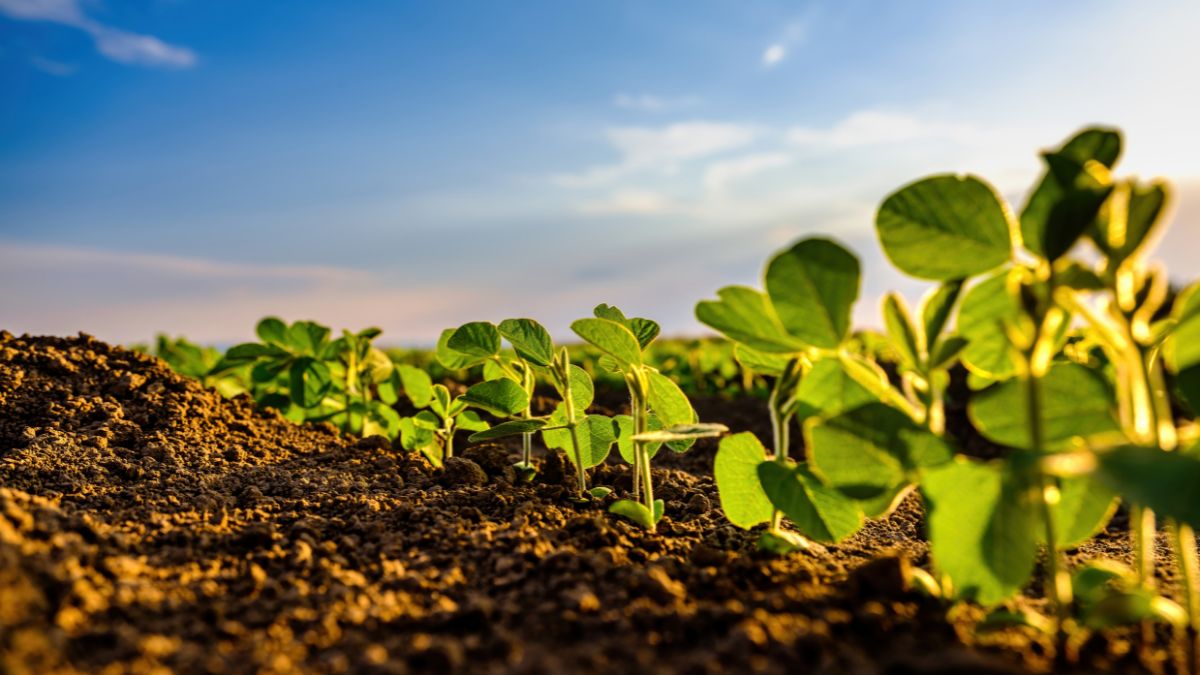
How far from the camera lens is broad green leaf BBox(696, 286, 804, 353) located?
5.42 ft

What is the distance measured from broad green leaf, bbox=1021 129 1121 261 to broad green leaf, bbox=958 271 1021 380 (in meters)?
0.20

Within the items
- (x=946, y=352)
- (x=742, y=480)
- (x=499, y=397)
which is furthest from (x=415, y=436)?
(x=946, y=352)

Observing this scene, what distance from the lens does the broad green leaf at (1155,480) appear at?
104 cm

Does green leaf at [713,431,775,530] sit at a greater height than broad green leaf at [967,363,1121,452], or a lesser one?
lesser

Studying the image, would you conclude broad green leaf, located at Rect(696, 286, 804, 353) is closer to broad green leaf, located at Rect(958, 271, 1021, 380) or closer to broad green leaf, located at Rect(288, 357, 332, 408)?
broad green leaf, located at Rect(958, 271, 1021, 380)

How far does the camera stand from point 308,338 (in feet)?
11.9

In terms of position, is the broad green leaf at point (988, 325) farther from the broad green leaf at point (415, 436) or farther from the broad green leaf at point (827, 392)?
the broad green leaf at point (415, 436)

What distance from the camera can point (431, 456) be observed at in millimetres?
3008

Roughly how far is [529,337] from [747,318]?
2.59ft

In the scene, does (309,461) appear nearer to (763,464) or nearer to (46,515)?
(46,515)

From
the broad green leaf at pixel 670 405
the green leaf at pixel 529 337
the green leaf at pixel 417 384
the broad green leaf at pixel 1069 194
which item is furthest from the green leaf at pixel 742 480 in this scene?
the green leaf at pixel 417 384

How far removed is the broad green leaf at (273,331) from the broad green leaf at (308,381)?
0.12m

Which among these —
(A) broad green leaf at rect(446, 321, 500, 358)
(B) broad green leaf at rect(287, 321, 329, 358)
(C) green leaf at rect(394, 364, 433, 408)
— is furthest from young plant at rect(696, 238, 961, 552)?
(B) broad green leaf at rect(287, 321, 329, 358)

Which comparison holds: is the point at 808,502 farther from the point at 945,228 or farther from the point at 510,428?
the point at 510,428
